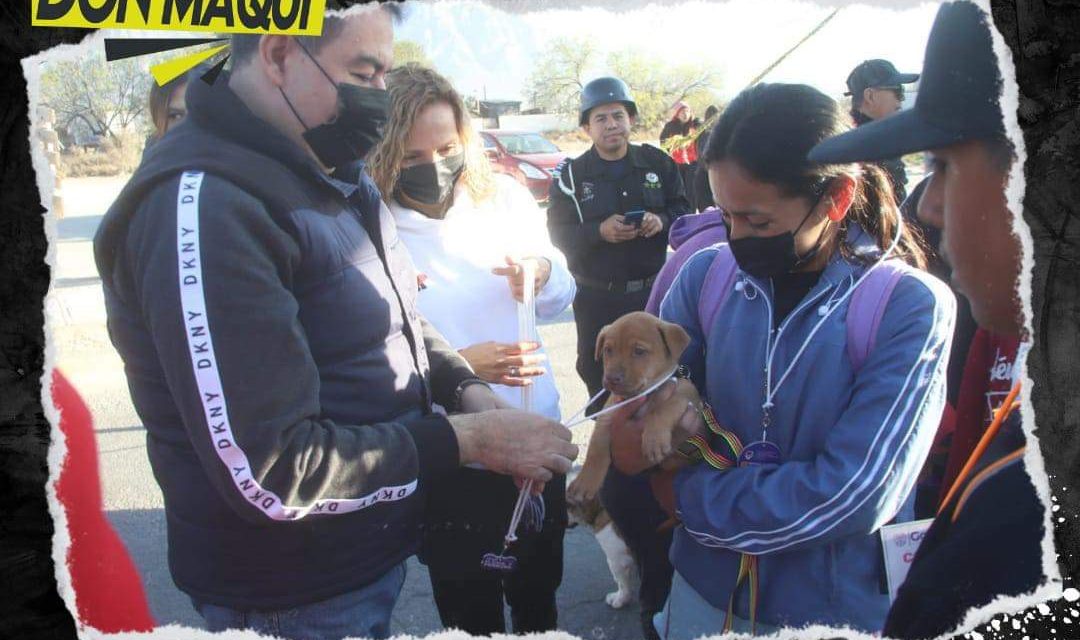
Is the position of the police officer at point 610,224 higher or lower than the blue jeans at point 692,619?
higher

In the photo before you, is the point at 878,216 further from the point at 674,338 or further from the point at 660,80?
the point at 660,80

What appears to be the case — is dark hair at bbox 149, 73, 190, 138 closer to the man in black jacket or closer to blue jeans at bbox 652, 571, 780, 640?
the man in black jacket

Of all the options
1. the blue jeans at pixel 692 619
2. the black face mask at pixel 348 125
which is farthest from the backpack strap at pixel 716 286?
the black face mask at pixel 348 125

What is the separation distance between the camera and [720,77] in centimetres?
178

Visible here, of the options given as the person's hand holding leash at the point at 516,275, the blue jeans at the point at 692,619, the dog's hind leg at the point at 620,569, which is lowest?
the dog's hind leg at the point at 620,569

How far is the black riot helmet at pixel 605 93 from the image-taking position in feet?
6.16

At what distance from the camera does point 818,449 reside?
1.50 metres

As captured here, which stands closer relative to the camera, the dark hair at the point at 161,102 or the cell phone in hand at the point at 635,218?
the dark hair at the point at 161,102

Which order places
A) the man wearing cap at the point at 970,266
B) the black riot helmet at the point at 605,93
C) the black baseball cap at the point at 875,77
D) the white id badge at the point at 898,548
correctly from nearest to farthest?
the man wearing cap at the point at 970,266 < the white id badge at the point at 898,548 < the black baseball cap at the point at 875,77 < the black riot helmet at the point at 605,93

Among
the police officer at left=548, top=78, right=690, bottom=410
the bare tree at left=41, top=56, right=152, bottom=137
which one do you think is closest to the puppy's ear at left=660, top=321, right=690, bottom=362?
the bare tree at left=41, top=56, right=152, bottom=137

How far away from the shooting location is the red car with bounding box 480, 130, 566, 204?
2.19 meters

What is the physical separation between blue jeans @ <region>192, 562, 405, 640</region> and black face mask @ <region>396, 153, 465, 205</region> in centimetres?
105

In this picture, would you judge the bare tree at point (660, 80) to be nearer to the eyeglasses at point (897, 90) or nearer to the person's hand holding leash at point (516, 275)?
the eyeglasses at point (897, 90)

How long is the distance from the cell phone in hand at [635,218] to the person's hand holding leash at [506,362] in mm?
1292
